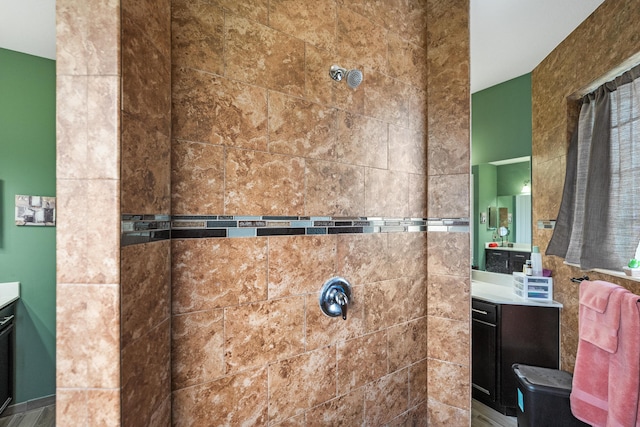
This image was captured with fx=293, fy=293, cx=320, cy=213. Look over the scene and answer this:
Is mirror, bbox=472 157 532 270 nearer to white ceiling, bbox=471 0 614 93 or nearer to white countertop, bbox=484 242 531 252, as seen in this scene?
white countertop, bbox=484 242 531 252

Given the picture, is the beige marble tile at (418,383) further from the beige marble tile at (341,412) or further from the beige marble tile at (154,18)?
the beige marble tile at (154,18)

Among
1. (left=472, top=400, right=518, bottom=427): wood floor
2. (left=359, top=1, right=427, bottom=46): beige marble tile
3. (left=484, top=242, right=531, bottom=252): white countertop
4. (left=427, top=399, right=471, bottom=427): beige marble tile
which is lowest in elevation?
(left=472, top=400, right=518, bottom=427): wood floor

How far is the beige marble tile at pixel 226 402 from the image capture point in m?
1.12

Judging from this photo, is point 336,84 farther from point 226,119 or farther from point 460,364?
point 460,364

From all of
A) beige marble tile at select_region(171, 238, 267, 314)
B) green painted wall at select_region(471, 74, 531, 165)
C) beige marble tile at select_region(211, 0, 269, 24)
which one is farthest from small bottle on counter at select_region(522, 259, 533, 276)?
beige marble tile at select_region(211, 0, 269, 24)

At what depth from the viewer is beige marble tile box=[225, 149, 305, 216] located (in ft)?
4.01

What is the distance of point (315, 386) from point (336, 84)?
1543 mm

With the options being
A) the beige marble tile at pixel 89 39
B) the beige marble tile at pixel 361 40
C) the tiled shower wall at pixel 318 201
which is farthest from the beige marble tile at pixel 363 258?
the beige marble tile at pixel 89 39

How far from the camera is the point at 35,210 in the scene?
101 inches

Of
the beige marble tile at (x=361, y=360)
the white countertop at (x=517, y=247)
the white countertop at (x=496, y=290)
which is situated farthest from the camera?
the white countertop at (x=517, y=247)

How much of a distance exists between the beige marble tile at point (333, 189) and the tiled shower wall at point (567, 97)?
1.76 m

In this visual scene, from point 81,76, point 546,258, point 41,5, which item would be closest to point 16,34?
point 41,5

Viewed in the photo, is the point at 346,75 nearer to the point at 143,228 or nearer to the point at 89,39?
the point at 89,39

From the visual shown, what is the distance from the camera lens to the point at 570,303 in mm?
2252
